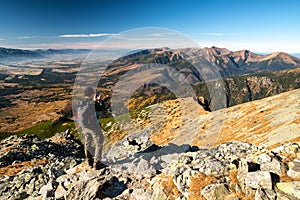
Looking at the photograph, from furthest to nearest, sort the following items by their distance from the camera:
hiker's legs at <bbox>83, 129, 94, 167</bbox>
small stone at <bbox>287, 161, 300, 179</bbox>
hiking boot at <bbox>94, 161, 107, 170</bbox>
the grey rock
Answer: hiking boot at <bbox>94, 161, 107, 170</bbox>
hiker's legs at <bbox>83, 129, 94, 167</bbox>
the grey rock
small stone at <bbox>287, 161, 300, 179</bbox>

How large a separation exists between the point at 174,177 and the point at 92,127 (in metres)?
8.14

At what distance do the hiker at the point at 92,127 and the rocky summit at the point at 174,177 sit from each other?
4.15ft

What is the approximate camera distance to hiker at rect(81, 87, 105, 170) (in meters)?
19.0

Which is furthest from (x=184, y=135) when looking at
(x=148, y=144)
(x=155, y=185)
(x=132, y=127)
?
(x=155, y=185)

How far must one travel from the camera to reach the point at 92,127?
1969 cm

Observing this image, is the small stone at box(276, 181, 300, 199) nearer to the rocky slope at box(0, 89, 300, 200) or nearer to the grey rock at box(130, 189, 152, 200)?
the rocky slope at box(0, 89, 300, 200)

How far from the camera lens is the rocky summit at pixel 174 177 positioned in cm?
1241

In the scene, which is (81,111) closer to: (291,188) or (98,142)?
(98,142)

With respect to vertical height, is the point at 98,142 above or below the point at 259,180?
below

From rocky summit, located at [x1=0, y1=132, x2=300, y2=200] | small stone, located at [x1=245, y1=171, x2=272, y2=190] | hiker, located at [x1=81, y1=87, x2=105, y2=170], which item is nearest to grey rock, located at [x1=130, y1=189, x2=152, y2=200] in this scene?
rocky summit, located at [x1=0, y1=132, x2=300, y2=200]

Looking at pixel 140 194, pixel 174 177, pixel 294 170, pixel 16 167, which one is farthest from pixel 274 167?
pixel 16 167

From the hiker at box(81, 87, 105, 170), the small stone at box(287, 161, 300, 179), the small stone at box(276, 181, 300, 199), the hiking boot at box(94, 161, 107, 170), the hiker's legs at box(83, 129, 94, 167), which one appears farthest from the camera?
the hiking boot at box(94, 161, 107, 170)

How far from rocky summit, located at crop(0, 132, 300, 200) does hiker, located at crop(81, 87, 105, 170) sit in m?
1.27

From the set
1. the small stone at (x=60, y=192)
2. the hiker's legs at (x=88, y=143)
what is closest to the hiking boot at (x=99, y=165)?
the hiker's legs at (x=88, y=143)
